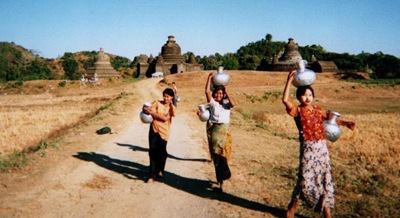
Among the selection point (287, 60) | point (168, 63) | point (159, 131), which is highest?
point (287, 60)

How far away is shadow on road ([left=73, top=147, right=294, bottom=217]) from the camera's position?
4619 mm

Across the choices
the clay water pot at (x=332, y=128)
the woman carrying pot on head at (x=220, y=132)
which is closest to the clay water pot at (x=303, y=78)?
the clay water pot at (x=332, y=128)

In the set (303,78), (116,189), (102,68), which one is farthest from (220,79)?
(102,68)

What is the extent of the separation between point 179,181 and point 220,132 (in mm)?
1405

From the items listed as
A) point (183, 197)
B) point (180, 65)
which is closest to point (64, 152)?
point (183, 197)

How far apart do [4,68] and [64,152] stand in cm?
6585

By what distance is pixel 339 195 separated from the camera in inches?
198

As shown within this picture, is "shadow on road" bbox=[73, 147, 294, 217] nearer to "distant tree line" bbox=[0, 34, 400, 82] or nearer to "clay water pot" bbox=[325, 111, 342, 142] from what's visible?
"clay water pot" bbox=[325, 111, 342, 142]

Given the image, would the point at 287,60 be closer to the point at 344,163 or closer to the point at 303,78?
the point at 344,163

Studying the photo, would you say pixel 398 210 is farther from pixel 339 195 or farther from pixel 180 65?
pixel 180 65

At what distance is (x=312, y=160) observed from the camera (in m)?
3.73

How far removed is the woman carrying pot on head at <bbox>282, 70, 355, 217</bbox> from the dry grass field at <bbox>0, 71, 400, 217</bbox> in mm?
696

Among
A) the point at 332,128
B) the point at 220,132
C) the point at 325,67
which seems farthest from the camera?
the point at 325,67

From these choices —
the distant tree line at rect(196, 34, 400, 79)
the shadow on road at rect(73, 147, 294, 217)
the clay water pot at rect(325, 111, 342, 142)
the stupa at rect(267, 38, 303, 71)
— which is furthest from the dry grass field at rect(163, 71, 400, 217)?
the distant tree line at rect(196, 34, 400, 79)
